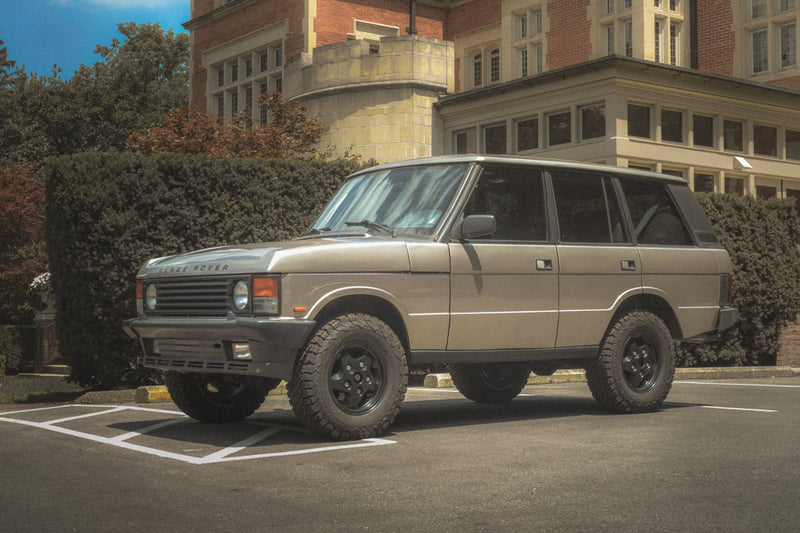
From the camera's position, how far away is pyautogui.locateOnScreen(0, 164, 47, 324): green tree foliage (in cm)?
2595

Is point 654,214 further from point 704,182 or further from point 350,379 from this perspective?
point 704,182

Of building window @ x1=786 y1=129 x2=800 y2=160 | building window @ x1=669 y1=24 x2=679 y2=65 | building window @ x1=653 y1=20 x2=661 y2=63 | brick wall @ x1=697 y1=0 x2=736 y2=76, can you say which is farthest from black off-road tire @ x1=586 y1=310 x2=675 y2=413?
brick wall @ x1=697 y1=0 x2=736 y2=76

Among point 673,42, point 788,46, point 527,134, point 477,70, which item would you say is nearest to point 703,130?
point 527,134

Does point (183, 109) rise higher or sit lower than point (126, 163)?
higher

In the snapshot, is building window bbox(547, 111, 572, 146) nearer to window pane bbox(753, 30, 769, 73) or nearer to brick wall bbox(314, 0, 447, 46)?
window pane bbox(753, 30, 769, 73)

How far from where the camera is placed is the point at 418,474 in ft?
20.0

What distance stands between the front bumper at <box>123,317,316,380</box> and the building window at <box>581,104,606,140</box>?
590 inches

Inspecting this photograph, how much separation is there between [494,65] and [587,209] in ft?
74.2

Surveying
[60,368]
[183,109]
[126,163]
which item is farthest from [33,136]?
[126,163]

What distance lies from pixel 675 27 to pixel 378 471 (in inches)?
894

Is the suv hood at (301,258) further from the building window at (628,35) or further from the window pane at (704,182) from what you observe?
the building window at (628,35)

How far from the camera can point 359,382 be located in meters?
7.55

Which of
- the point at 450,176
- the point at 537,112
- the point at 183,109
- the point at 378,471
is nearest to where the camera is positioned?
the point at 378,471

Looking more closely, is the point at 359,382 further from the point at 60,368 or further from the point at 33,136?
the point at 33,136
